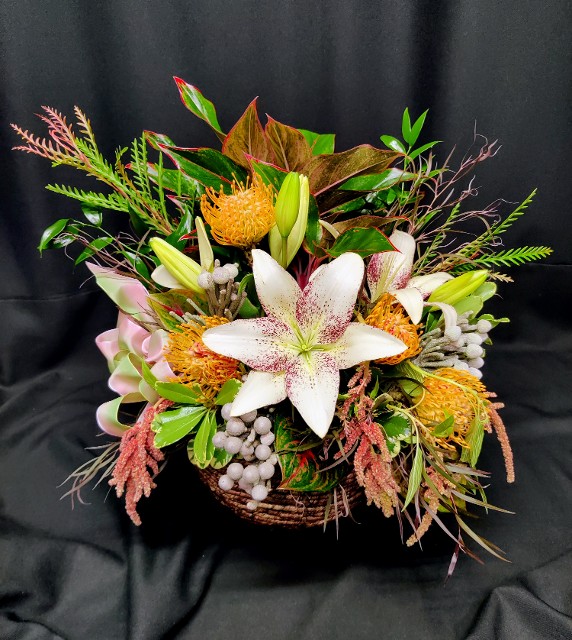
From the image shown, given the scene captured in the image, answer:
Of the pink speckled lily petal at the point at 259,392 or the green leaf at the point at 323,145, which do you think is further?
the green leaf at the point at 323,145

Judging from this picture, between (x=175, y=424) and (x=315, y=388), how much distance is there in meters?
0.18

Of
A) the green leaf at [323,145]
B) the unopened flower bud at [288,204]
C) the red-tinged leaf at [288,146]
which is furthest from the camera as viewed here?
the green leaf at [323,145]

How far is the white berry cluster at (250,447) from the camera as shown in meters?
0.66

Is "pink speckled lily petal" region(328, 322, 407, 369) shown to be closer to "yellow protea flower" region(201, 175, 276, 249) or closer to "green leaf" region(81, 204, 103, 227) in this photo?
"yellow protea flower" region(201, 175, 276, 249)

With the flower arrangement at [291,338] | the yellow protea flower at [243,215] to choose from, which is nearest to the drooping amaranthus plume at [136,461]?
the flower arrangement at [291,338]

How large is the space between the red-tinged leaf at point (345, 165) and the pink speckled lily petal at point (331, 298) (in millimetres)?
149

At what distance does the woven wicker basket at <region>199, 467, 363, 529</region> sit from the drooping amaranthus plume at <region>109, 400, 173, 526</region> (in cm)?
10

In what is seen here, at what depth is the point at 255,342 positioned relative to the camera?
653 millimetres

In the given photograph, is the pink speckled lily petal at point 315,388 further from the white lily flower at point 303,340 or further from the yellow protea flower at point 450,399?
the yellow protea flower at point 450,399

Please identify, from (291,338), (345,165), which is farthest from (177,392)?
(345,165)

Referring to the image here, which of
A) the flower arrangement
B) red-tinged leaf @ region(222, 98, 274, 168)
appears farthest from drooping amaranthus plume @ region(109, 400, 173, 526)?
red-tinged leaf @ region(222, 98, 274, 168)

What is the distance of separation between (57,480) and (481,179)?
1.02 m

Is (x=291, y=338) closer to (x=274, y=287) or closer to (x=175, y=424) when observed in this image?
(x=274, y=287)

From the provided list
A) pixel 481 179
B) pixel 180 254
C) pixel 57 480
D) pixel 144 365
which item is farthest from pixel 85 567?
pixel 481 179
